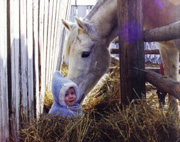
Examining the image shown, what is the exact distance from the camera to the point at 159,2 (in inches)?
93.6

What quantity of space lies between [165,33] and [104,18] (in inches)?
42.8

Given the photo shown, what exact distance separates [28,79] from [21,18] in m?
0.57

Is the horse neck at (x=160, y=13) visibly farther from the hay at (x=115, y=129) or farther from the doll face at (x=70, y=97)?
the doll face at (x=70, y=97)

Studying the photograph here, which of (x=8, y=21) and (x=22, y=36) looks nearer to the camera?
(x=8, y=21)

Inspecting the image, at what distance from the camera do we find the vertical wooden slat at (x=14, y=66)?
1630 millimetres

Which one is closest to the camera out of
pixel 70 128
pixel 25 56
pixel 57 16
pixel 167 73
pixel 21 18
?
pixel 70 128

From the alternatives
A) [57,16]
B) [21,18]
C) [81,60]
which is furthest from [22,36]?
[57,16]

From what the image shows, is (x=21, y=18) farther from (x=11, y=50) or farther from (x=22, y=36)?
(x=11, y=50)

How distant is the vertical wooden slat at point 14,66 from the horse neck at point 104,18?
3.74 feet

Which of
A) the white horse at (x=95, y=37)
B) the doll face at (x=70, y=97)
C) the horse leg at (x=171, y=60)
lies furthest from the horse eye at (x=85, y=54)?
the horse leg at (x=171, y=60)

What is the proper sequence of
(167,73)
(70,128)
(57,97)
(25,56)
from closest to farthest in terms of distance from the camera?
(70,128)
(25,56)
(57,97)
(167,73)

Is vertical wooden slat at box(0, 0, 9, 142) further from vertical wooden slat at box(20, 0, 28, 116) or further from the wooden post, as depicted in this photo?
the wooden post

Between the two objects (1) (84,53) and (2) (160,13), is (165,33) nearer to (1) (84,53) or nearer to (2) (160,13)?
(2) (160,13)

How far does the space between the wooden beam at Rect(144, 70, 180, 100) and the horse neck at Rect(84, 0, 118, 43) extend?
0.88 m
